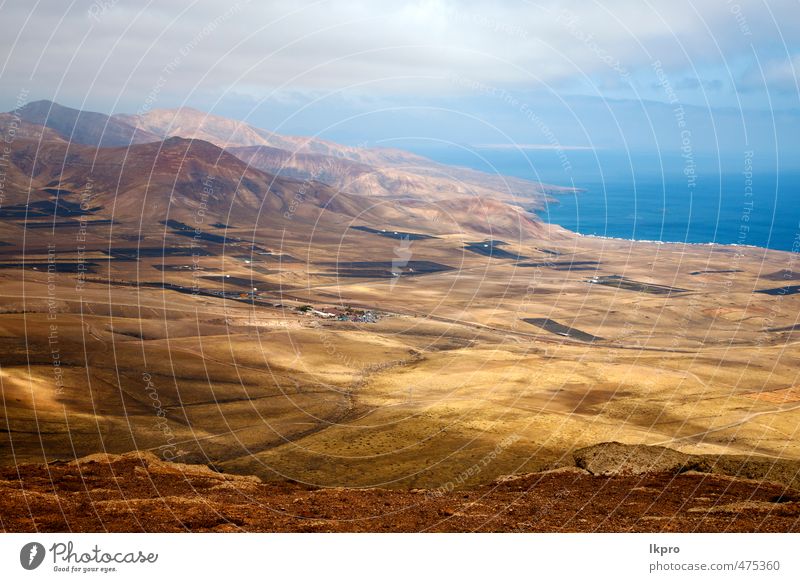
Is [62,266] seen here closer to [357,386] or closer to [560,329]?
[560,329]

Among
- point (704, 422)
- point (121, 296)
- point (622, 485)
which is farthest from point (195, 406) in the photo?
point (121, 296)

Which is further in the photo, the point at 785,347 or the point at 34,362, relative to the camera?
the point at 785,347

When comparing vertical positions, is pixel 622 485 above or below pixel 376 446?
above

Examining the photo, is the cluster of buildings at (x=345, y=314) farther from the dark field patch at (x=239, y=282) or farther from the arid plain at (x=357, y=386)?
the dark field patch at (x=239, y=282)

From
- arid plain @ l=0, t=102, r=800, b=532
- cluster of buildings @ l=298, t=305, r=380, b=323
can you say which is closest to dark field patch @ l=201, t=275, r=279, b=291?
arid plain @ l=0, t=102, r=800, b=532

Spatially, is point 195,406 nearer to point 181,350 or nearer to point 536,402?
point 181,350

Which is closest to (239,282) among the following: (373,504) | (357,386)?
(357,386)

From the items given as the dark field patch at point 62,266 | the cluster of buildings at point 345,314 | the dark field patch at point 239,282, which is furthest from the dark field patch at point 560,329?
the dark field patch at point 62,266
